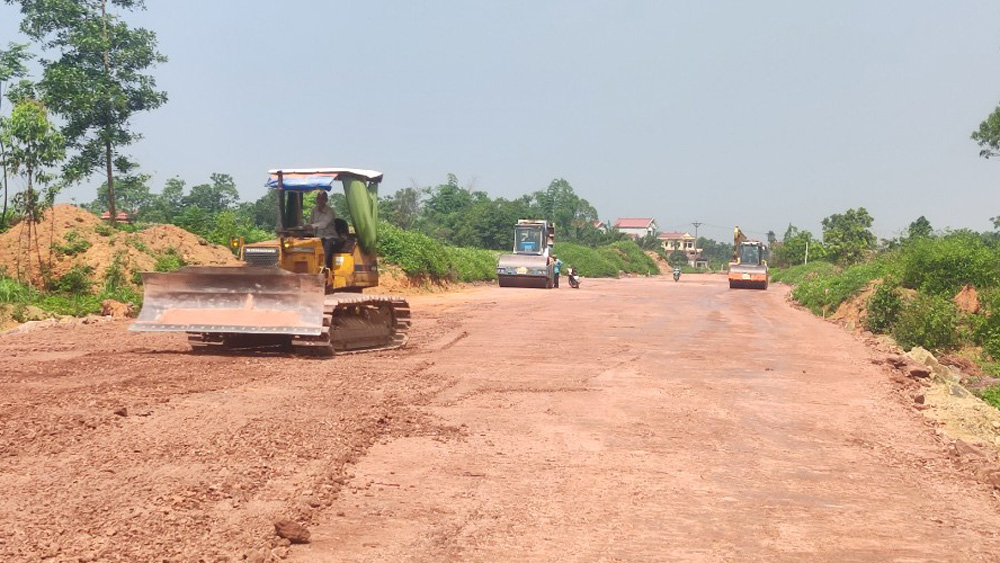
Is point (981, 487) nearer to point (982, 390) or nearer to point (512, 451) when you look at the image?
point (512, 451)

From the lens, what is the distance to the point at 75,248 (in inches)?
813

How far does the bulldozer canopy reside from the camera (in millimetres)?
12375

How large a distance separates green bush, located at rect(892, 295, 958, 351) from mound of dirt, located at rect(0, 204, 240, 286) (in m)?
16.6

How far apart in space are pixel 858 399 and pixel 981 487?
12.3ft

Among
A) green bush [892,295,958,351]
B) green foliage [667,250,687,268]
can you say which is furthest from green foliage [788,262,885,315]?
green foliage [667,250,687,268]

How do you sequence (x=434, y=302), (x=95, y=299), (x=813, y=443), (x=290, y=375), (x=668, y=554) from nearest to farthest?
(x=668, y=554)
(x=813, y=443)
(x=290, y=375)
(x=95, y=299)
(x=434, y=302)

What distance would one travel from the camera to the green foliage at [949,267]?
20.1 meters

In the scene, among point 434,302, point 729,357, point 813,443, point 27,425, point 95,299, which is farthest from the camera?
point 434,302

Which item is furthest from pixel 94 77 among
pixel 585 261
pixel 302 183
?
pixel 585 261

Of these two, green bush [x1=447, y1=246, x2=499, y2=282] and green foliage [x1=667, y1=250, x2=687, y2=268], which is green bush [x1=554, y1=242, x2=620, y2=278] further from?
green foliage [x1=667, y1=250, x2=687, y2=268]

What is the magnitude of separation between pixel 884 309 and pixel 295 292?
14381 millimetres

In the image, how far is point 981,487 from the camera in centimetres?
651

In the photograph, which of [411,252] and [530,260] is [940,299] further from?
[530,260]

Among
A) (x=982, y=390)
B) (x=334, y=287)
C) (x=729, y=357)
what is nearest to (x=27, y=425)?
(x=334, y=287)
